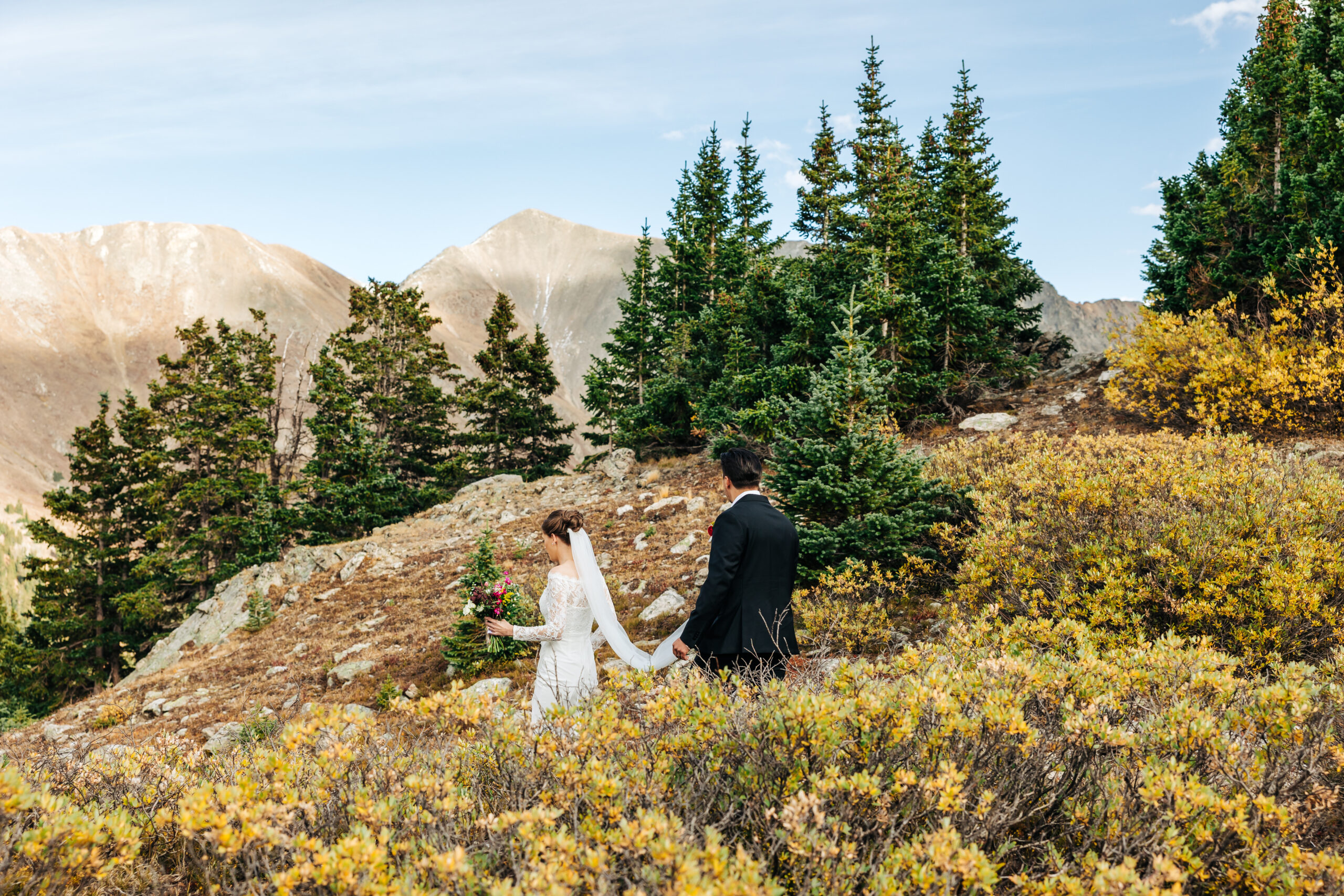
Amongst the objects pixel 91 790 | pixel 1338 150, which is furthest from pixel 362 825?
pixel 1338 150

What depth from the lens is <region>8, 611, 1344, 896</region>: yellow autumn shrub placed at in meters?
2.06

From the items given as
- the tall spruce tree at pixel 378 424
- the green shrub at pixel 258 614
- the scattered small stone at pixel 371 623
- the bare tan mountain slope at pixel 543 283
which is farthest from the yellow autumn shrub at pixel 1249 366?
the bare tan mountain slope at pixel 543 283

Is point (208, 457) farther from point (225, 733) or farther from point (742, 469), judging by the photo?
point (742, 469)

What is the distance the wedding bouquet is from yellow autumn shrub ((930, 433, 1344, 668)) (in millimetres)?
4573

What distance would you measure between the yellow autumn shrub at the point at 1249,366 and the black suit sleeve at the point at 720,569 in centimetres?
951

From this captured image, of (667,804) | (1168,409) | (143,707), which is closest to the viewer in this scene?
(667,804)

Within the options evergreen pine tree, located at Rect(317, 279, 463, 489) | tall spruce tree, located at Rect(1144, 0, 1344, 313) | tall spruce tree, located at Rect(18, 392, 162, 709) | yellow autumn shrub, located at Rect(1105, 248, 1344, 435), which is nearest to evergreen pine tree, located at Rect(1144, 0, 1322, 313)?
tall spruce tree, located at Rect(1144, 0, 1344, 313)

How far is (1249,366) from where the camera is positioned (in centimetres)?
1122

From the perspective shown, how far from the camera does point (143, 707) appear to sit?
11172 mm

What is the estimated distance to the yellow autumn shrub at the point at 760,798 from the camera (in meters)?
2.06

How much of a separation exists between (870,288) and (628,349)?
410 inches

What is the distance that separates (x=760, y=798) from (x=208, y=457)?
29682mm

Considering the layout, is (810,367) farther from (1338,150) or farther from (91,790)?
(91,790)

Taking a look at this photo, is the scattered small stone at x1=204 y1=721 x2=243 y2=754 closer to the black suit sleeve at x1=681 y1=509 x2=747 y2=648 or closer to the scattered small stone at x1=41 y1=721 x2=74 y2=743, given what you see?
the scattered small stone at x1=41 y1=721 x2=74 y2=743
